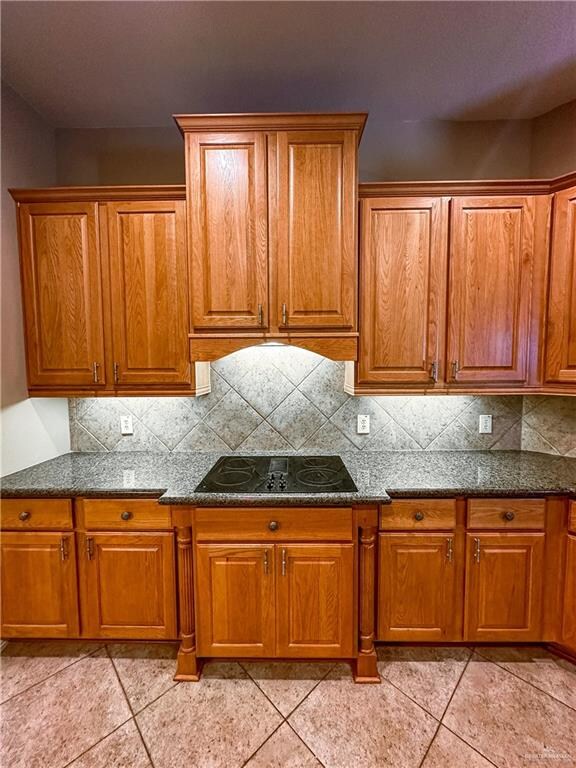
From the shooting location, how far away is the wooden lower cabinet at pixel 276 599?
1.68 m

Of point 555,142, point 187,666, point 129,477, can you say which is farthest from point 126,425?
point 555,142

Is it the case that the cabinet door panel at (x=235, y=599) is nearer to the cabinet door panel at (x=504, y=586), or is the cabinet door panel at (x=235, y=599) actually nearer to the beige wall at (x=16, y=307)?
the cabinet door panel at (x=504, y=586)

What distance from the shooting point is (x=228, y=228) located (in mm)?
1818

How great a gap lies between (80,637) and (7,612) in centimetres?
40

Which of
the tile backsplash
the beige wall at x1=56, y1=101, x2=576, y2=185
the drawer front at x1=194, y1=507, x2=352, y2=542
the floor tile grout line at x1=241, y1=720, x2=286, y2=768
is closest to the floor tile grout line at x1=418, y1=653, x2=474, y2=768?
the floor tile grout line at x1=241, y1=720, x2=286, y2=768

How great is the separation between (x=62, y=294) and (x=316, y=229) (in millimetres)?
1462

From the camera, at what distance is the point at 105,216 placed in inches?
76.2

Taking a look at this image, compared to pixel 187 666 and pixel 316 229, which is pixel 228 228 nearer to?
pixel 316 229

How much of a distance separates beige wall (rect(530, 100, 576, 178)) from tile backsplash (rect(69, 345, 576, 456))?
4.68 ft

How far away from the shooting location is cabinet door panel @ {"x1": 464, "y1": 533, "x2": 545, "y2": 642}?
1.76 meters

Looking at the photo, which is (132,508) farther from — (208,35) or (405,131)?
(405,131)

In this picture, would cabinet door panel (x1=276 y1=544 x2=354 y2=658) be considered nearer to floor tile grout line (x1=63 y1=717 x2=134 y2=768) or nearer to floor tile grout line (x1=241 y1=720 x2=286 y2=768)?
floor tile grout line (x1=241 y1=720 x2=286 y2=768)

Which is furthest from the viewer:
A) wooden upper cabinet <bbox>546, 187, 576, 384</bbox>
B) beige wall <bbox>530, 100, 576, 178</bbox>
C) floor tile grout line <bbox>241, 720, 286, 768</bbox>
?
beige wall <bbox>530, 100, 576, 178</bbox>

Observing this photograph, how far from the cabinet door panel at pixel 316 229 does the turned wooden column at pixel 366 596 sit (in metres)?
0.99
